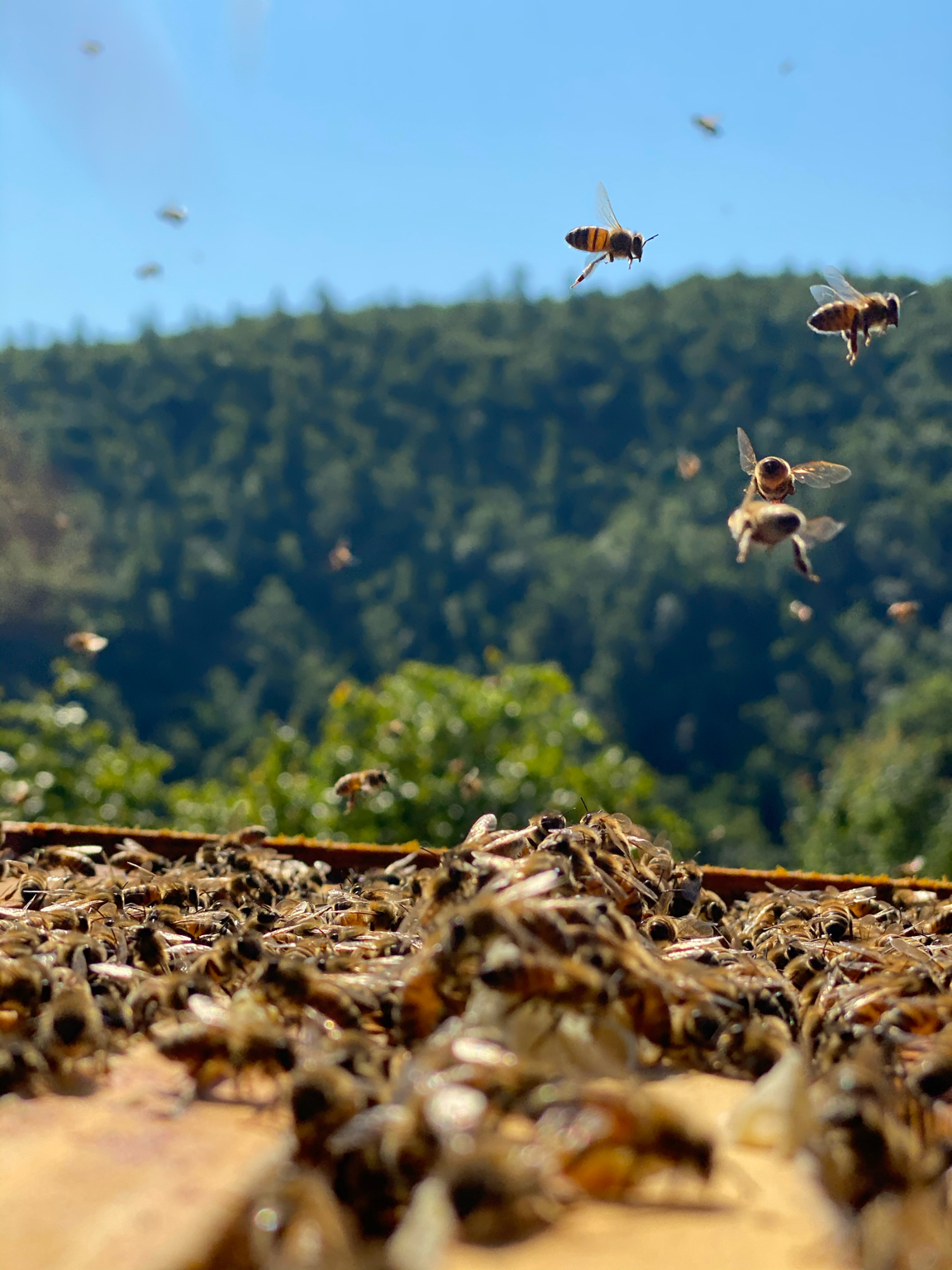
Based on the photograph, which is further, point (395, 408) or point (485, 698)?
point (395, 408)

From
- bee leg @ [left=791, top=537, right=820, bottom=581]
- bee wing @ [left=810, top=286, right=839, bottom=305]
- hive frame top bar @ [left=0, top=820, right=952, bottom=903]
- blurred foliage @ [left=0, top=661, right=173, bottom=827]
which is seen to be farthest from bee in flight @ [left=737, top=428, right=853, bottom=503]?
blurred foliage @ [left=0, top=661, right=173, bottom=827]

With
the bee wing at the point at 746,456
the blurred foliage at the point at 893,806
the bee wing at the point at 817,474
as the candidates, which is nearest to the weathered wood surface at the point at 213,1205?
the bee wing at the point at 817,474

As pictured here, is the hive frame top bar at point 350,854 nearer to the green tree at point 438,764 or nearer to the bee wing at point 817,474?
the bee wing at point 817,474

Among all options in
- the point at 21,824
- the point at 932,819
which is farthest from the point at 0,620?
the point at 21,824

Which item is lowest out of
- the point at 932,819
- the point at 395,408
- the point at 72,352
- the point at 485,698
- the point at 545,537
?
the point at 932,819

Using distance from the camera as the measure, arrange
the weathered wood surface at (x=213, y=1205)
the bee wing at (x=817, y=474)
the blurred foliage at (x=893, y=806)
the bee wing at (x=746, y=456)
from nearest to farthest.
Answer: the weathered wood surface at (x=213, y=1205), the bee wing at (x=817, y=474), the bee wing at (x=746, y=456), the blurred foliage at (x=893, y=806)

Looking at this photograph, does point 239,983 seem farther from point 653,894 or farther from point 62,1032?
point 653,894

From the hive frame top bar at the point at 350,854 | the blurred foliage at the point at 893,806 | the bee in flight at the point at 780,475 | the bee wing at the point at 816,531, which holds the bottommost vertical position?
the blurred foliage at the point at 893,806
